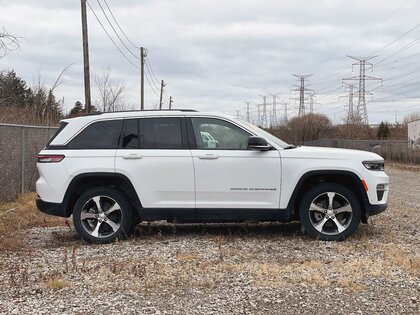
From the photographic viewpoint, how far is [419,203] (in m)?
11.2

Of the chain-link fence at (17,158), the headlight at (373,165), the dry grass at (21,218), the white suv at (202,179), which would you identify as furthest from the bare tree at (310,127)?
the white suv at (202,179)

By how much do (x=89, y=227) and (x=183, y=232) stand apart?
4.93 ft

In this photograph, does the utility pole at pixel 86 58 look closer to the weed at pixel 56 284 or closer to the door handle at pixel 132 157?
Answer: the door handle at pixel 132 157

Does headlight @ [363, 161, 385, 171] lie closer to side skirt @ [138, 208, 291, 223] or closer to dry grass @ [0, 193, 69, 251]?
side skirt @ [138, 208, 291, 223]

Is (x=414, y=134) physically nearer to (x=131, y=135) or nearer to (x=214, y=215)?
(x=214, y=215)

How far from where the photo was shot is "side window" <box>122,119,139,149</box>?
693cm

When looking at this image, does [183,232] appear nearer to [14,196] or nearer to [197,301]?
[197,301]


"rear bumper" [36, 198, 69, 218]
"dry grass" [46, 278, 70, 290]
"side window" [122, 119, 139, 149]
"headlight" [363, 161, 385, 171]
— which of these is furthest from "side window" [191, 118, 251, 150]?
"dry grass" [46, 278, 70, 290]

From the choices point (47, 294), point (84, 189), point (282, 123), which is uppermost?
point (282, 123)

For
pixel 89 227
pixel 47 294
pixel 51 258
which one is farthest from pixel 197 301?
pixel 89 227

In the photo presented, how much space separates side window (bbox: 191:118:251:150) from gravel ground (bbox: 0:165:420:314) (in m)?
1.33

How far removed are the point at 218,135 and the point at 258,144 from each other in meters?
0.63

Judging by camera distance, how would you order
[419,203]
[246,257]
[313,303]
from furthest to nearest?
1. [419,203]
2. [246,257]
3. [313,303]

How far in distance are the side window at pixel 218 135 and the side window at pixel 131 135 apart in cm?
82
